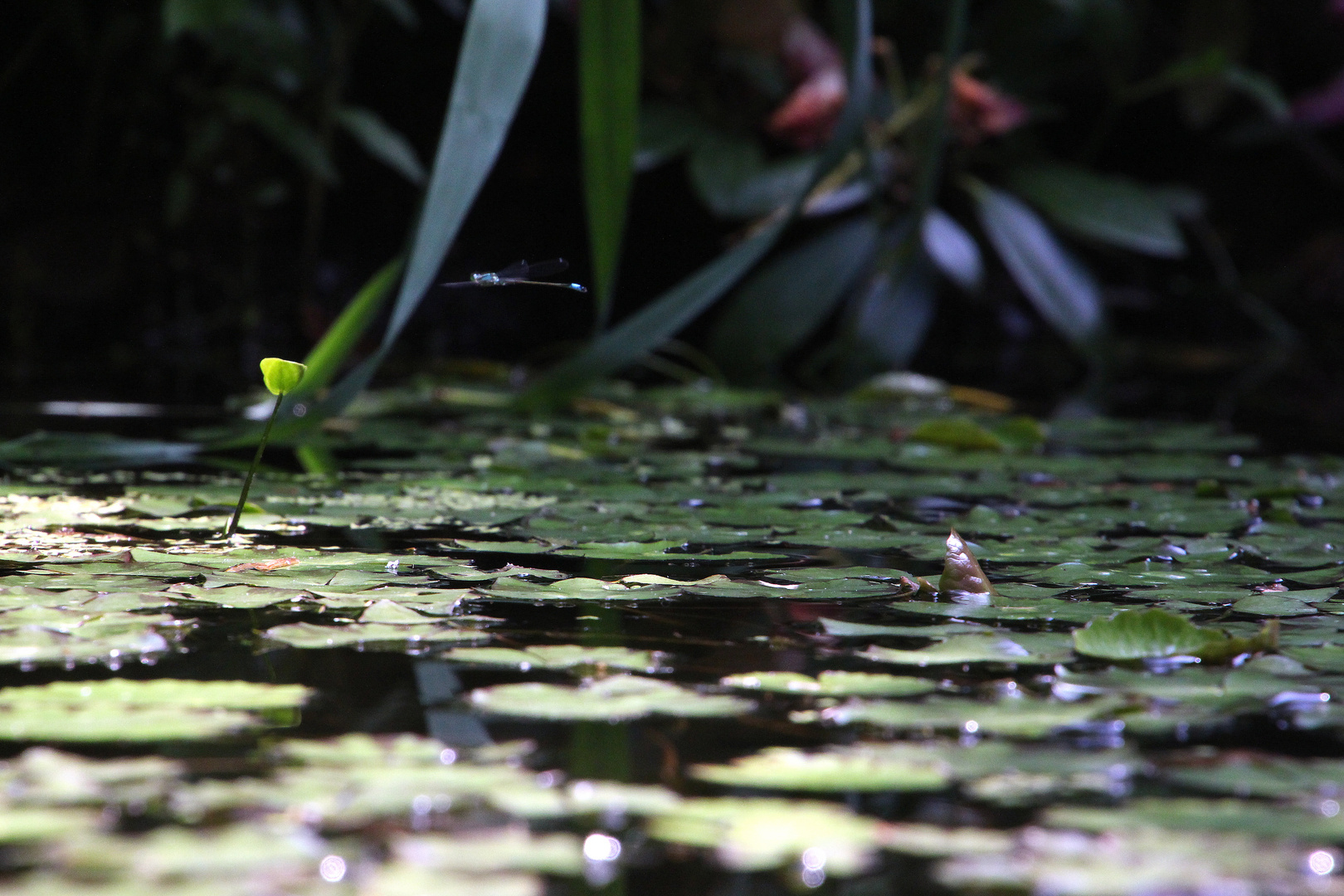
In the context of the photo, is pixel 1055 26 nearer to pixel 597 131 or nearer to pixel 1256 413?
pixel 1256 413

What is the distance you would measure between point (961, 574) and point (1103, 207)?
3.06 metres

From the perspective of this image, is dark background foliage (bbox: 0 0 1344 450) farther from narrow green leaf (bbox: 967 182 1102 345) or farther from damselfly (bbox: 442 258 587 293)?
damselfly (bbox: 442 258 587 293)

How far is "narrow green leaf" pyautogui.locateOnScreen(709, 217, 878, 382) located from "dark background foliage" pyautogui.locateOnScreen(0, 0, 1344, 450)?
11 cm

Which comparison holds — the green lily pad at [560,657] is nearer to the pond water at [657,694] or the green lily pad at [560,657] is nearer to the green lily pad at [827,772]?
the pond water at [657,694]

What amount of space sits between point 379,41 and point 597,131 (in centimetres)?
265

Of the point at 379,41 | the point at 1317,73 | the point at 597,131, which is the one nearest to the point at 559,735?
the point at 597,131

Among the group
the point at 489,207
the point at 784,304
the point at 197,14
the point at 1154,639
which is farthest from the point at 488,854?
the point at 489,207

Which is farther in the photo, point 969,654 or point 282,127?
point 282,127

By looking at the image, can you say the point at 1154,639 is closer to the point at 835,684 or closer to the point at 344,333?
the point at 835,684

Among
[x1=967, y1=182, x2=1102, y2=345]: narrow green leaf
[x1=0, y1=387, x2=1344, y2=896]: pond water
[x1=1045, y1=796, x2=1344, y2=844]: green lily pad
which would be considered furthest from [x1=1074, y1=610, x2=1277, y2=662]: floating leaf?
[x1=967, y1=182, x2=1102, y2=345]: narrow green leaf

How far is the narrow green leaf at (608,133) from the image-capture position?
157 cm

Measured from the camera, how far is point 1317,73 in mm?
4977

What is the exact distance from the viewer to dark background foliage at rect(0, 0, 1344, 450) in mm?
3174

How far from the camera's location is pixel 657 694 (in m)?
0.67
